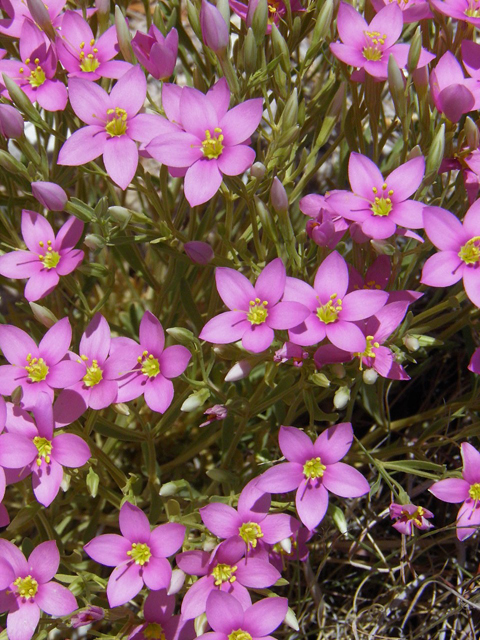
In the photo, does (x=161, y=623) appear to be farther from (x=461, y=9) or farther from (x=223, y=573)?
(x=461, y=9)

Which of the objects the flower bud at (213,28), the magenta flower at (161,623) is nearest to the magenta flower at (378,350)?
the magenta flower at (161,623)

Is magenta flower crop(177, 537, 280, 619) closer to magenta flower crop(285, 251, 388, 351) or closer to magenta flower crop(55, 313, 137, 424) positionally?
magenta flower crop(55, 313, 137, 424)

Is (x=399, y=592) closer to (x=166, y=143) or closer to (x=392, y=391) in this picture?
(x=392, y=391)

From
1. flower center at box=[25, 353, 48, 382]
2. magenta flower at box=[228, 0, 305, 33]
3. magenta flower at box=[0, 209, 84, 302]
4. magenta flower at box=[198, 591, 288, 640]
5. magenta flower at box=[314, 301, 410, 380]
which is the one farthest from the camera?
magenta flower at box=[228, 0, 305, 33]

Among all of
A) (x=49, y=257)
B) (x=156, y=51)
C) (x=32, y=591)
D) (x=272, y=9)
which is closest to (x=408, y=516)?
(x=32, y=591)

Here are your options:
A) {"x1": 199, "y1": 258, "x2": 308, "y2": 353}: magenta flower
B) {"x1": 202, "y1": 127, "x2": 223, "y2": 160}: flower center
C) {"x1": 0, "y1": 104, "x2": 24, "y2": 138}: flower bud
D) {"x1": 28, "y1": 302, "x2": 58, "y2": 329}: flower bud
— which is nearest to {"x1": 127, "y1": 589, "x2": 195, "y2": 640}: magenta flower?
{"x1": 199, "y1": 258, "x2": 308, "y2": 353}: magenta flower

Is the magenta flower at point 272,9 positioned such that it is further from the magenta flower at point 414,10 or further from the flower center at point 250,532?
the flower center at point 250,532

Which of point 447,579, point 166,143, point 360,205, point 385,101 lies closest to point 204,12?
point 166,143

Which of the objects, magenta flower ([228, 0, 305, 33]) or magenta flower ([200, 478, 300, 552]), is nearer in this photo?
magenta flower ([200, 478, 300, 552])
